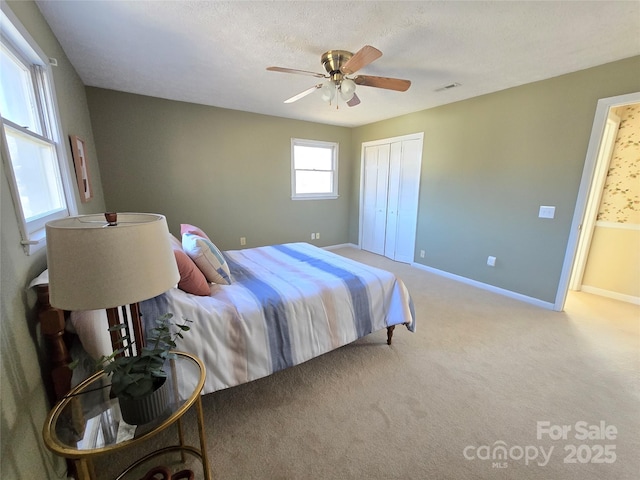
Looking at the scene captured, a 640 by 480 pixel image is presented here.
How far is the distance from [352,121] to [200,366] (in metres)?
4.63

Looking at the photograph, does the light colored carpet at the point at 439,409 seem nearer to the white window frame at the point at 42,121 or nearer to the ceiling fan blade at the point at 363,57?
the white window frame at the point at 42,121

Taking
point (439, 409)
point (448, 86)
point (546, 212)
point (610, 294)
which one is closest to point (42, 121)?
point (439, 409)

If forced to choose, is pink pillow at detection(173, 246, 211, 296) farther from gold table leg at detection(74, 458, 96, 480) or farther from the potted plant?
gold table leg at detection(74, 458, 96, 480)

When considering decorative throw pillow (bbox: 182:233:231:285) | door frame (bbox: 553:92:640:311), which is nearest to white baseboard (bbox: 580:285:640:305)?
door frame (bbox: 553:92:640:311)

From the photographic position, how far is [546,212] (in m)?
2.95

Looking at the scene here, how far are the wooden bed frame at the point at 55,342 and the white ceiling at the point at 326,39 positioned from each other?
1.85 m

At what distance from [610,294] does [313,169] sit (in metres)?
4.65

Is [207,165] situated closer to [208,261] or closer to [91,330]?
[208,261]

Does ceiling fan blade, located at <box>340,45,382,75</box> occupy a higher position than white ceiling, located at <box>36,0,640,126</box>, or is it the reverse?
white ceiling, located at <box>36,0,640,126</box>

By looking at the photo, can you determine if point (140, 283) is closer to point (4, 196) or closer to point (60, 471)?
point (4, 196)

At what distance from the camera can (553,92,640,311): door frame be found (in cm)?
244

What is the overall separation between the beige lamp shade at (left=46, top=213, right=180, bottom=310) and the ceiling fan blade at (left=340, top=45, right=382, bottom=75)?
1.66 m

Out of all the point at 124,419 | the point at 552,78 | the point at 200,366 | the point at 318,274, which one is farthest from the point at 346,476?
the point at 552,78

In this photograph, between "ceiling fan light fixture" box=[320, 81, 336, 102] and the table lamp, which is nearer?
the table lamp
